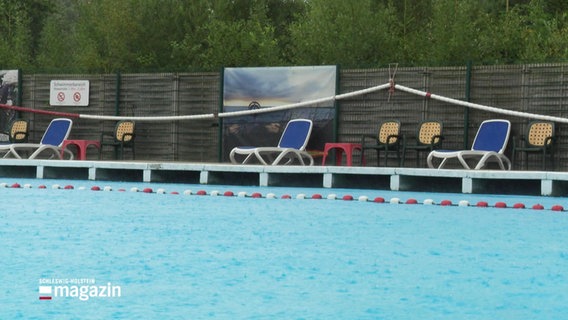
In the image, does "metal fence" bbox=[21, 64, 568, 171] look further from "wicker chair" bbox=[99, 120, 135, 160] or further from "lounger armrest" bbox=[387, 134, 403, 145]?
"lounger armrest" bbox=[387, 134, 403, 145]

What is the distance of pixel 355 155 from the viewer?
16.9 meters

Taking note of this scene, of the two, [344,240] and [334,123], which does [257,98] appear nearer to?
[334,123]

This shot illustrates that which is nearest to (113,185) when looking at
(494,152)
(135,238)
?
(494,152)

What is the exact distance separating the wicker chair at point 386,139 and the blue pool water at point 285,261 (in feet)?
16.5

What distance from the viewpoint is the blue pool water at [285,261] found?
5.00 meters

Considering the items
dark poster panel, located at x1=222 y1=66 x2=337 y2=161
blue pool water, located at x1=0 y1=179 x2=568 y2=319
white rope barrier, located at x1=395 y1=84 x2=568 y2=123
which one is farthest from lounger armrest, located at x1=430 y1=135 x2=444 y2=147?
blue pool water, located at x1=0 y1=179 x2=568 y2=319

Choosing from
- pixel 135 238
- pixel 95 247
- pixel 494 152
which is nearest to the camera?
pixel 95 247

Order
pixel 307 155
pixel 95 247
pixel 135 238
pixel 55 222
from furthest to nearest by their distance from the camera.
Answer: pixel 307 155
pixel 55 222
pixel 135 238
pixel 95 247

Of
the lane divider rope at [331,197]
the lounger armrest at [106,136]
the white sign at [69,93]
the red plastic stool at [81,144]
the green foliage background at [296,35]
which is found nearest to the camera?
the lane divider rope at [331,197]

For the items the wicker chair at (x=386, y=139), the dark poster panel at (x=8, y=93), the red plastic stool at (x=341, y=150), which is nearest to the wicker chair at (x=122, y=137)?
the dark poster panel at (x=8, y=93)

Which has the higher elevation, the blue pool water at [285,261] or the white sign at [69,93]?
the white sign at [69,93]

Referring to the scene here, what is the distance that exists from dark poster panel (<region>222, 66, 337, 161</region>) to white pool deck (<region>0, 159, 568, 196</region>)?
178 cm

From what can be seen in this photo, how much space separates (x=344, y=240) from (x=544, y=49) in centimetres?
1263

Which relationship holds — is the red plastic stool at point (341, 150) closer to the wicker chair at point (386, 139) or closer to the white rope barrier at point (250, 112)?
the wicker chair at point (386, 139)
